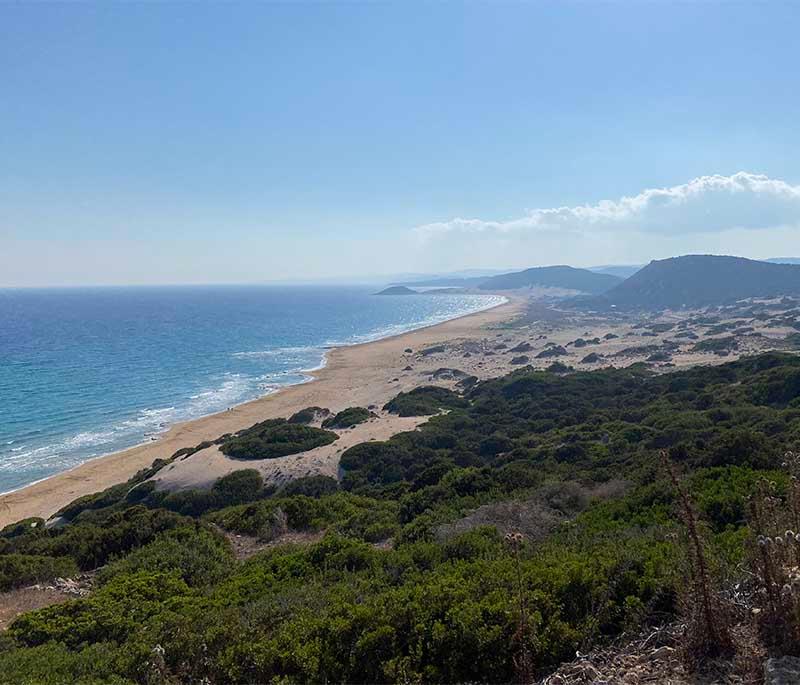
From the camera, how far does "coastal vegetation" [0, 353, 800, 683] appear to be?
4.79m

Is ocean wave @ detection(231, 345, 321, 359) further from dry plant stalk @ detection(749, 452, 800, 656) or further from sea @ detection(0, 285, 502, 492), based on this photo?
Result: dry plant stalk @ detection(749, 452, 800, 656)

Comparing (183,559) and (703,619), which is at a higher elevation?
(703,619)

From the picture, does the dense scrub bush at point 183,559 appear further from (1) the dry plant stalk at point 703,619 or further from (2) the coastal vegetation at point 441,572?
(1) the dry plant stalk at point 703,619

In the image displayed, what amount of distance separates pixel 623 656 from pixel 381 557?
16.7ft

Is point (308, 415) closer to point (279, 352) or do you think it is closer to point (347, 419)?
point (347, 419)

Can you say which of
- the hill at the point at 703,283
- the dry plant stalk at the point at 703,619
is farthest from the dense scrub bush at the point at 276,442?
the hill at the point at 703,283

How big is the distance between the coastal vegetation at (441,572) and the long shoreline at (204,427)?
238 inches

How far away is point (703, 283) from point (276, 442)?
394 ft

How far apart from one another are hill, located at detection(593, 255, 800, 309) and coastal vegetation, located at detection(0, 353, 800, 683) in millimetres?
104214

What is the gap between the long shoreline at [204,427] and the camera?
25.2m

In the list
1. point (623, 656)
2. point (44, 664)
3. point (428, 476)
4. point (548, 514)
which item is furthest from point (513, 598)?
point (428, 476)

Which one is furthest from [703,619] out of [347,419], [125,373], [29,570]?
[125,373]

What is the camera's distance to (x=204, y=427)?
118ft

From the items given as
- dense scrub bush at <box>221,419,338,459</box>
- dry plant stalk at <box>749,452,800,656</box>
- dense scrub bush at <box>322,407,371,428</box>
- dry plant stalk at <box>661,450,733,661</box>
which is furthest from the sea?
dry plant stalk at <box>749,452,800,656</box>
